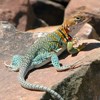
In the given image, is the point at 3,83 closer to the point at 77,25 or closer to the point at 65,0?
the point at 77,25

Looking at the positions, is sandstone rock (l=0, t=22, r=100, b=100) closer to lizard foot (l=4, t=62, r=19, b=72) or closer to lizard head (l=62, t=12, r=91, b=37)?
lizard foot (l=4, t=62, r=19, b=72)

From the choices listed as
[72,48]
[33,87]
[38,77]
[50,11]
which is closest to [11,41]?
[72,48]

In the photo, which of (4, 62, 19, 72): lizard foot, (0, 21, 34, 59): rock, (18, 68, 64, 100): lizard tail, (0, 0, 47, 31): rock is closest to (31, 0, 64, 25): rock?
(0, 0, 47, 31): rock

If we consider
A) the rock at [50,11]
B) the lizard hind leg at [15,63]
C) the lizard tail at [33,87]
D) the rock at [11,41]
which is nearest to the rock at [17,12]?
the rock at [50,11]

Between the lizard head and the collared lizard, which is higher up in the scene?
the lizard head

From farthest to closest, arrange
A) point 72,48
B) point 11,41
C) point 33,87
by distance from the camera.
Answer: point 11,41, point 72,48, point 33,87

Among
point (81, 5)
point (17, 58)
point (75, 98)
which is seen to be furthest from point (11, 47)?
point (81, 5)

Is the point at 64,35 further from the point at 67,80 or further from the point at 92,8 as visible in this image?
the point at 92,8
